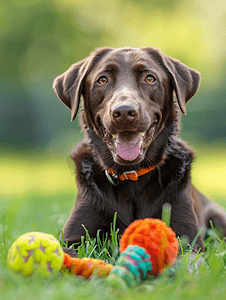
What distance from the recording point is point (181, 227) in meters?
2.83

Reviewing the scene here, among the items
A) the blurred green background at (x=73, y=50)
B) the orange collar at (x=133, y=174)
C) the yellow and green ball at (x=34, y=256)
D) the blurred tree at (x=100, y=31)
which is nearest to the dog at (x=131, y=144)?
the orange collar at (x=133, y=174)

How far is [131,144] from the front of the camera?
2.80 metres

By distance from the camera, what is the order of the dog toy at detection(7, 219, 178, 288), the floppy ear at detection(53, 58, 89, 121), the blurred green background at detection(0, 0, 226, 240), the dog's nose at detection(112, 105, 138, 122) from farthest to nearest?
the blurred green background at detection(0, 0, 226, 240) → the floppy ear at detection(53, 58, 89, 121) → the dog's nose at detection(112, 105, 138, 122) → the dog toy at detection(7, 219, 178, 288)

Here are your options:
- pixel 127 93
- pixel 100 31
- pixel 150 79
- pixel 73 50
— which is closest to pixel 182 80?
pixel 150 79

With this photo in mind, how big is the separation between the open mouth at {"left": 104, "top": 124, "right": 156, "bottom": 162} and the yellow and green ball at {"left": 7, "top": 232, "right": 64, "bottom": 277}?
1147 mm

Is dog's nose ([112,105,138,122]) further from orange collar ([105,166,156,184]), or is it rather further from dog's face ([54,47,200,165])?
orange collar ([105,166,156,184])

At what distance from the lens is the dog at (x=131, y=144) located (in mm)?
2818

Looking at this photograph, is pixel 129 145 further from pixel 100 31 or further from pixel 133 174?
pixel 100 31

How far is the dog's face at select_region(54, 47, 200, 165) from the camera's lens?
8.86 feet

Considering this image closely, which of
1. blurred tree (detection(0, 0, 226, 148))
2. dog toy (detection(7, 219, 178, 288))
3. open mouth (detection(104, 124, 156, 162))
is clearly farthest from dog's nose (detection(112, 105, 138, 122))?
blurred tree (detection(0, 0, 226, 148))

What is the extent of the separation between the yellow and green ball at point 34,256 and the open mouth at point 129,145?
1.15 meters

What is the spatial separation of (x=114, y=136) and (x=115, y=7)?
912 inches

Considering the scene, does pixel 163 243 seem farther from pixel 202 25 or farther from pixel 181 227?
pixel 202 25

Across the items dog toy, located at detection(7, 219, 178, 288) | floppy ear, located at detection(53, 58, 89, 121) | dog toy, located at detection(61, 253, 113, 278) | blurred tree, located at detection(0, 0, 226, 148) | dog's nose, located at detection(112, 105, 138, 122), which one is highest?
blurred tree, located at detection(0, 0, 226, 148)
